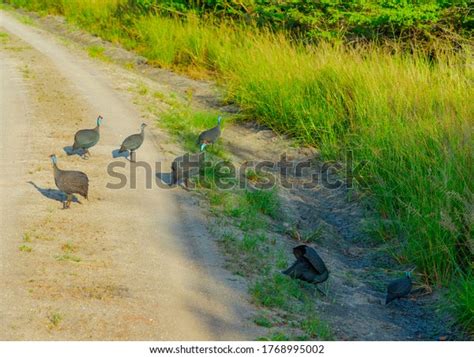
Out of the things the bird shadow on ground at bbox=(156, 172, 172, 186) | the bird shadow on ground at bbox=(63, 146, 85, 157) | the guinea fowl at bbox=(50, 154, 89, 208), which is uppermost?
the guinea fowl at bbox=(50, 154, 89, 208)

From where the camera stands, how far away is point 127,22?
22.0m

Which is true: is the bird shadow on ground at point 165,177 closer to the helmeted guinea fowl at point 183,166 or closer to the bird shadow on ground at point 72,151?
the helmeted guinea fowl at point 183,166

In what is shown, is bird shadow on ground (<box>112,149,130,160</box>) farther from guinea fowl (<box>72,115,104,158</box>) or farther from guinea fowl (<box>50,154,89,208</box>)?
guinea fowl (<box>50,154,89,208</box>)

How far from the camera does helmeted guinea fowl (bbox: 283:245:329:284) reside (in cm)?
809

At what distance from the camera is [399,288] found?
813cm

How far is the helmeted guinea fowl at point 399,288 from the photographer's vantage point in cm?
A: 812

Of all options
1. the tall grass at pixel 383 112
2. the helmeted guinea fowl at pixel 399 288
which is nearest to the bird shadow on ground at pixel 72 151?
the tall grass at pixel 383 112

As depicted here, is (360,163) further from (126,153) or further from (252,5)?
(252,5)

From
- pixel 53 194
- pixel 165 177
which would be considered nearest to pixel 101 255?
pixel 53 194

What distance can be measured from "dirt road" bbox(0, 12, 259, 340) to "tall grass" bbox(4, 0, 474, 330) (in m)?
2.16

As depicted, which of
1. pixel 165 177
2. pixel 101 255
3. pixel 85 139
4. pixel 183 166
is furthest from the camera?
pixel 165 177

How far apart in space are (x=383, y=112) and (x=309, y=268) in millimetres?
4118

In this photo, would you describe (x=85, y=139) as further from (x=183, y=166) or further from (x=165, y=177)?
(x=183, y=166)


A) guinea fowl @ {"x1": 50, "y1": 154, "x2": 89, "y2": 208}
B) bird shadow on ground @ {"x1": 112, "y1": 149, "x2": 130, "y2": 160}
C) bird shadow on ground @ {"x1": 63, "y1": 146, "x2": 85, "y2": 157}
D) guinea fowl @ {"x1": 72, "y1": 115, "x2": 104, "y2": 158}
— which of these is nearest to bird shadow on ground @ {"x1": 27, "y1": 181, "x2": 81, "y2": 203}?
guinea fowl @ {"x1": 50, "y1": 154, "x2": 89, "y2": 208}
